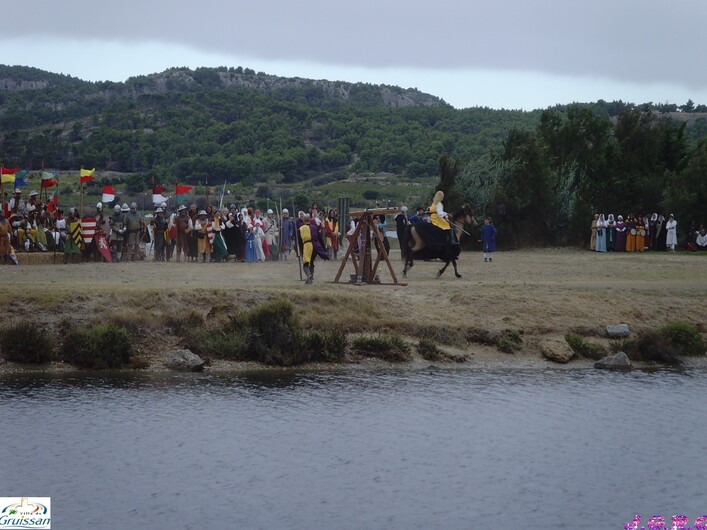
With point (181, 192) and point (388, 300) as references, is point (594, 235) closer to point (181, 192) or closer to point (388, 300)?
point (181, 192)

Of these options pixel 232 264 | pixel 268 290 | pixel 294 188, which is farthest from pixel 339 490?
pixel 294 188

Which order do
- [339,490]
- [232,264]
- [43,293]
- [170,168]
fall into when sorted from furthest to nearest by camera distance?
[170,168] → [232,264] → [43,293] → [339,490]

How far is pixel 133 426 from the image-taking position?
16734mm

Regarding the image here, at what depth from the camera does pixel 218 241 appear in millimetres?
36094

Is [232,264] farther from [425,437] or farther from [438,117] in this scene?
[438,117]

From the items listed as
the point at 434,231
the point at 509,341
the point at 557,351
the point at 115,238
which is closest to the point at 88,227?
the point at 115,238

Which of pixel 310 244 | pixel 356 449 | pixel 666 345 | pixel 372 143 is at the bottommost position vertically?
pixel 356 449

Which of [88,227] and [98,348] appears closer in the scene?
[98,348]

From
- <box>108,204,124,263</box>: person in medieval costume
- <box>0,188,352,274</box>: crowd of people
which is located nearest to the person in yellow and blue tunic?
<box>0,188,352,274</box>: crowd of people

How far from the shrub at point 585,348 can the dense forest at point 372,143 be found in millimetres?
21672

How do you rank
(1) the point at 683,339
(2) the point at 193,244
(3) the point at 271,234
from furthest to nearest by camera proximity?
(3) the point at 271,234 → (2) the point at 193,244 → (1) the point at 683,339

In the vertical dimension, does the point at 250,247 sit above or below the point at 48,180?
below

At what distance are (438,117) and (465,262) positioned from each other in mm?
93622

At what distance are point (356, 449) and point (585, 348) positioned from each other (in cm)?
819
